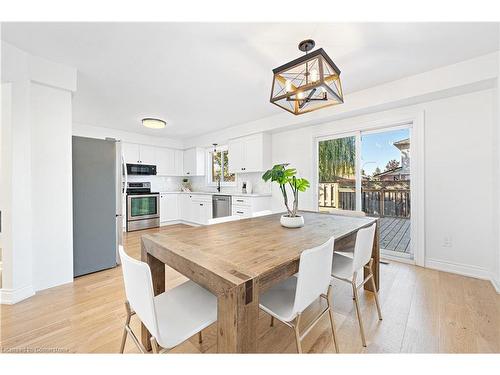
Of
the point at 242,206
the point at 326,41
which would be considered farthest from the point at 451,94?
the point at 242,206

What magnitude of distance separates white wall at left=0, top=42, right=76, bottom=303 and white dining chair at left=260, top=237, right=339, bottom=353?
7.43 feet

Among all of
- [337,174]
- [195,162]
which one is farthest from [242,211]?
[195,162]

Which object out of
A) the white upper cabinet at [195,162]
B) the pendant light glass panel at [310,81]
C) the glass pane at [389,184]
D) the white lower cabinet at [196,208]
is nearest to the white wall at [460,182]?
the glass pane at [389,184]

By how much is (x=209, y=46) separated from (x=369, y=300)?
106 inches

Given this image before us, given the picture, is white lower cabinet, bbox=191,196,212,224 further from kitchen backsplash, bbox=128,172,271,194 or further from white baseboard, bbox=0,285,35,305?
white baseboard, bbox=0,285,35,305

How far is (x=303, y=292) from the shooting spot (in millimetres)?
1038

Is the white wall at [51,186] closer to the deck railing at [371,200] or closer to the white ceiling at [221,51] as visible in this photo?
the white ceiling at [221,51]

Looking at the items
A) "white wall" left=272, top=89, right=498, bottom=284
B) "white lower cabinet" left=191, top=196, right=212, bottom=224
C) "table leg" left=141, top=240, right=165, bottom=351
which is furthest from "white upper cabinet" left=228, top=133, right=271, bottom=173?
"table leg" left=141, top=240, right=165, bottom=351

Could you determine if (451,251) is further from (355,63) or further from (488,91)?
(355,63)

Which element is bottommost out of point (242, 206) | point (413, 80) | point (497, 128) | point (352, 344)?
point (352, 344)

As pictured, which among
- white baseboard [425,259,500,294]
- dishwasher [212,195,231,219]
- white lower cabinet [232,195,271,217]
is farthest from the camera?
dishwasher [212,195,231,219]

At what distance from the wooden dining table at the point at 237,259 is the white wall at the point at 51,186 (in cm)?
151

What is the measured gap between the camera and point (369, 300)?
195 cm

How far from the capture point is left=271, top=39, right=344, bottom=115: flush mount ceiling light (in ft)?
4.37
